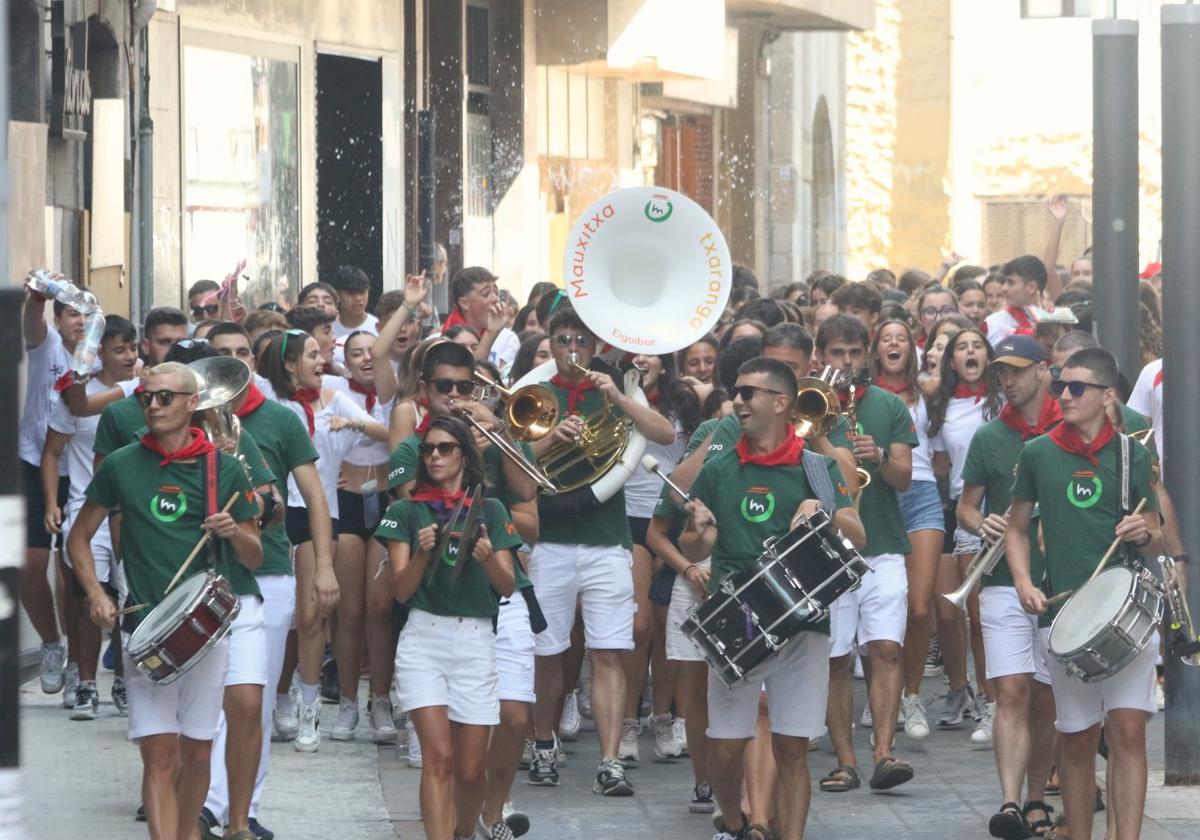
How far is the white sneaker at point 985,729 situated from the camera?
33.6 feet

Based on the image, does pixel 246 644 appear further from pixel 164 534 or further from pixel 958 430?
pixel 958 430

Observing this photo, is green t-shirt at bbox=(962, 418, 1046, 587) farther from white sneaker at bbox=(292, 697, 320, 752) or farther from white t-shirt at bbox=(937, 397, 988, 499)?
white sneaker at bbox=(292, 697, 320, 752)

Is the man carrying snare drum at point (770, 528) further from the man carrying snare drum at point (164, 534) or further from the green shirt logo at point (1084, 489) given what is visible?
the man carrying snare drum at point (164, 534)

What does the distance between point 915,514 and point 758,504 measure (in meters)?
2.62

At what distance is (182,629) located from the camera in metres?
6.93

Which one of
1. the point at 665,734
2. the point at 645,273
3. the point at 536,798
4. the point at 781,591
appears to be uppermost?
the point at 645,273

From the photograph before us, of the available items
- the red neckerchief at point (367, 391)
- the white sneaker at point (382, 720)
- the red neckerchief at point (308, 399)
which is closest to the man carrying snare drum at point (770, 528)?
the red neckerchief at point (308, 399)

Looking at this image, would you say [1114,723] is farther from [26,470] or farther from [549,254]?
→ [549,254]

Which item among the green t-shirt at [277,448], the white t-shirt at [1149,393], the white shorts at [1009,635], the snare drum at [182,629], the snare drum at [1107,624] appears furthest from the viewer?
the white t-shirt at [1149,393]

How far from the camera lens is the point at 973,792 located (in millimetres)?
9227

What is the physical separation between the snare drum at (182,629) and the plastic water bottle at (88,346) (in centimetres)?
320

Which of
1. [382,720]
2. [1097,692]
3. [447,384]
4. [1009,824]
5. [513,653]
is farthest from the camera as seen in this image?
[382,720]

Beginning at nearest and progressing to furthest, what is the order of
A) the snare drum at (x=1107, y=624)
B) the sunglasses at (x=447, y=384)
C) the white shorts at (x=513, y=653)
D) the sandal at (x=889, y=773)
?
1. the snare drum at (x=1107, y=624)
2. the white shorts at (x=513, y=653)
3. the sunglasses at (x=447, y=384)
4. the sandal at (x=889, y=773)

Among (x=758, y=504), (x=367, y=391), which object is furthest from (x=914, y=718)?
(x=758, y=504)
